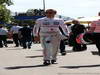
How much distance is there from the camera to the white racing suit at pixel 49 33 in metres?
14.6

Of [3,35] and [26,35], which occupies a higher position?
[26,35]

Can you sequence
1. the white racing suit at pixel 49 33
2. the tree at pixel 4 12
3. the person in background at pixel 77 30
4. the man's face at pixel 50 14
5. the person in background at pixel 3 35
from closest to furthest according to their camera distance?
the man's face at pixel 50 14 < the white racing suit at pixel 49 33 < the person in background at pixel 77 30 < the person in background at pixel 3 35 < the tree at pixel 4 12

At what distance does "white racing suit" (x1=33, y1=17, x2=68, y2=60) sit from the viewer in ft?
47.8

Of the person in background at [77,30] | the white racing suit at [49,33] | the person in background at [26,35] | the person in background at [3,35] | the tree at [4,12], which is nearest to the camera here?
the white racing suit at [49,33]

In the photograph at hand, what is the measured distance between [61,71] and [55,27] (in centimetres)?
245

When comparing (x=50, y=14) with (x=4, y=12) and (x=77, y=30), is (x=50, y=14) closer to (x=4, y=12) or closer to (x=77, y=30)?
(x=77, y=30)

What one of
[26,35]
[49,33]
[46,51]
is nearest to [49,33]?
[49,33]

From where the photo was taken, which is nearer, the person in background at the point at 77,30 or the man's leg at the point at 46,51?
the man's leg at the point at 46,51

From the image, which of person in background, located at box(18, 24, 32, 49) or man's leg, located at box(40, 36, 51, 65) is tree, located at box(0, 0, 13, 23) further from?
man's leg, located at box(40, 36, 51, 65)

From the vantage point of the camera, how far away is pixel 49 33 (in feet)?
48.1

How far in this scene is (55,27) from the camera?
14.7 meters

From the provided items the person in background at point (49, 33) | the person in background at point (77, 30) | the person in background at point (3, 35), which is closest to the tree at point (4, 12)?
the person in background at point (3, 35)

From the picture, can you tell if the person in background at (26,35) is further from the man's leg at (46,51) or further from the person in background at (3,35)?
the man's leg at (46,51)

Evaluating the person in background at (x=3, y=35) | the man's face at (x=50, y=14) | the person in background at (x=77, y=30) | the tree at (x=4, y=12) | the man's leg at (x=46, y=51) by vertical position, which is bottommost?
the tree at (x=4, y=12)
